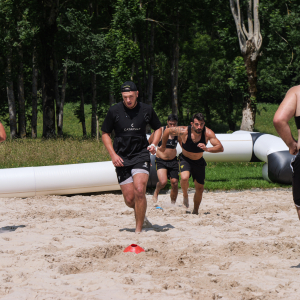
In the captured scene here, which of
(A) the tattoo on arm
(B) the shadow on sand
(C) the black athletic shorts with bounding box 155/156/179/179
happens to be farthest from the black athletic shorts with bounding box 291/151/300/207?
(C) the black athletic shorts with bounding box 155/156/179/179

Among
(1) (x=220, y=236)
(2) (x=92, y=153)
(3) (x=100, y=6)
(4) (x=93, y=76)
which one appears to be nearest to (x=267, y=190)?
(1) (x=220, y=236)

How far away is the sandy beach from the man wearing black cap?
65 centimetres

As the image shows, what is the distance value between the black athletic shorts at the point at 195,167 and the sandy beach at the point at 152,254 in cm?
70

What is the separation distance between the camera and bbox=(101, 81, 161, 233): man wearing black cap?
220 inches

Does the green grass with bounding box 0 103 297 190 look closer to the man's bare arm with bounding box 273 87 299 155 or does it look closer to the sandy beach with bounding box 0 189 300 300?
the sandy beach with bounding box 0 189 300 300

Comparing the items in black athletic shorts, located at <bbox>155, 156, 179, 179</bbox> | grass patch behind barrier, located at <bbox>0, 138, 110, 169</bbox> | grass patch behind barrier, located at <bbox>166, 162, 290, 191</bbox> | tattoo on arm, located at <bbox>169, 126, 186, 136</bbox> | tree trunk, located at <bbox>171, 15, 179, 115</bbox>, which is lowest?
grass patch behind barrier, located at <bbox>166, 162, 290, 191</bbox>

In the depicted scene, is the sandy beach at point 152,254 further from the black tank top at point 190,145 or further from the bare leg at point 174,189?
the black tank top at point 190,145

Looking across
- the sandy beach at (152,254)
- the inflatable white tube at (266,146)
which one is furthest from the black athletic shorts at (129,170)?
the inflatable white tube at (266,146)

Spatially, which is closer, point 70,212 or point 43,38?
point 70,212

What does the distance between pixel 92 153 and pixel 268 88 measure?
23693 millimetres

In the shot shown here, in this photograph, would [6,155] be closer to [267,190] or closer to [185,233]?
[267,190]

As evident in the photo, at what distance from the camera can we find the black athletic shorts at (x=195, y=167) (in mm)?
7480

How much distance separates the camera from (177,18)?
29516mm

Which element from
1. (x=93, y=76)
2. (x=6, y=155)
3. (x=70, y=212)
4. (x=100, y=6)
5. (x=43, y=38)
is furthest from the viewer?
(x=100, y=6)
